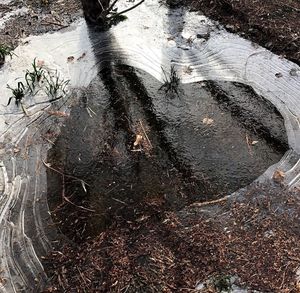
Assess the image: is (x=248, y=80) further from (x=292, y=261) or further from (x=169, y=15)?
(x=292, y=261)

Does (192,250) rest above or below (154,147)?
below

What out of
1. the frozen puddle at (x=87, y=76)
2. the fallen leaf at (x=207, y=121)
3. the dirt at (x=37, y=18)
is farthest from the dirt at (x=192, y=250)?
the dirt at (x=37, y=18)

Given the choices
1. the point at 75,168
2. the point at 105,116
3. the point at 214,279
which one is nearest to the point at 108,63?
the point at 105,116

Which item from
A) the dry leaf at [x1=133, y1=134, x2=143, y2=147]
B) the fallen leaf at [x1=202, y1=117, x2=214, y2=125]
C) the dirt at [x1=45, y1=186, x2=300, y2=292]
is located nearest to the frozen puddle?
the dirt at [x1=45, y1=186, x2=300, y2=292]

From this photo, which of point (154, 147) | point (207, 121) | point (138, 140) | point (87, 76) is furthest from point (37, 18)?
point (207, 121)

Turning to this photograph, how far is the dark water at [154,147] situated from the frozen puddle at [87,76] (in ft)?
0.47

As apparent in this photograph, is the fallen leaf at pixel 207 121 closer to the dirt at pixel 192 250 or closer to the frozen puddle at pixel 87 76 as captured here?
the frozen puddle at pixel 87 76

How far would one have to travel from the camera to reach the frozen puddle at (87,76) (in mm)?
3861

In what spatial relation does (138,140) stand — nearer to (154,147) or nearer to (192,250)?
(154,147)

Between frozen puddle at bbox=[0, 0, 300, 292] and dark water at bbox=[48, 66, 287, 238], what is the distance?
0.14 m

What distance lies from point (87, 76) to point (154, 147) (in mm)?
1338

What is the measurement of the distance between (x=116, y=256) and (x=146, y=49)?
2701 millimetres

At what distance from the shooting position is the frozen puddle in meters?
3.86

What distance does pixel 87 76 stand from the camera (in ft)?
16.9
